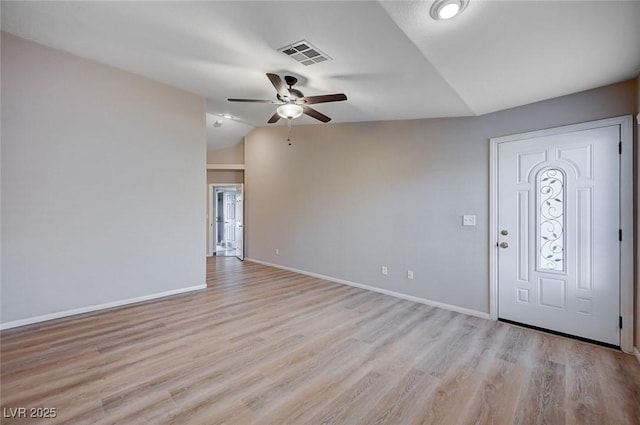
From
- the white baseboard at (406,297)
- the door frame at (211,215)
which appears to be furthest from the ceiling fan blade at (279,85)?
the door frame at (211,215)

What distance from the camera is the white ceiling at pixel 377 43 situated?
Result: 6.31 ft

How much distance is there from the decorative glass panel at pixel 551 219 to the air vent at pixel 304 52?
2728mm

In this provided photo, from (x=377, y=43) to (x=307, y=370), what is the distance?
2.79 metres

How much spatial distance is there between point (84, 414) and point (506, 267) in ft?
13.6

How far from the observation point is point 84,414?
5.87 feet

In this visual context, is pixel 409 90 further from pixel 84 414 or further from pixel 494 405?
pixel 84 414

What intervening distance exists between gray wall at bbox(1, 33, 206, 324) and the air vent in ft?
8.01

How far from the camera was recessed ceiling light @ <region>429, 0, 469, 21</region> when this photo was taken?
5.63 ft

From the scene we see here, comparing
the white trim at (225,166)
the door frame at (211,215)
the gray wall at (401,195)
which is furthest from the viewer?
the door frame at (211,215)

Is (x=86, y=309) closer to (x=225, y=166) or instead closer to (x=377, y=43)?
(x=377, y=43)

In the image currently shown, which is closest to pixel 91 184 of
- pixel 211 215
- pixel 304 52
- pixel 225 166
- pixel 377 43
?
pixel 304 52

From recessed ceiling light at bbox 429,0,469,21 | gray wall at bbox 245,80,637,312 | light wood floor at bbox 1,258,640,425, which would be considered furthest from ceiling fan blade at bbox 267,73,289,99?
light wood floor at bbox 1,258,640,425

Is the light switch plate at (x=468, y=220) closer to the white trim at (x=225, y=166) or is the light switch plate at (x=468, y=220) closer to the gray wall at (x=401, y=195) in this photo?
the gray wall at (x=401, y=195)

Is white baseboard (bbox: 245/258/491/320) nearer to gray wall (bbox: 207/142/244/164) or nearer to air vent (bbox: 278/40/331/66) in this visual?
air vent (bbox: 278/40/331/66)
